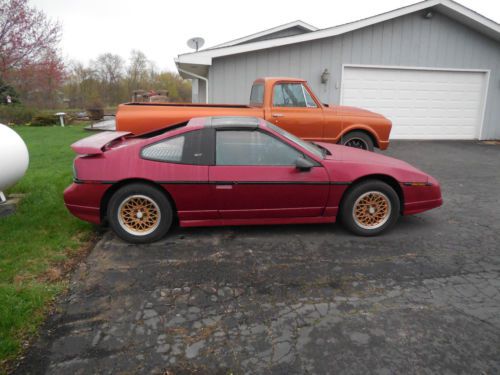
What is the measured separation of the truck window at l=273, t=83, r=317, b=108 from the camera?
7.18 m

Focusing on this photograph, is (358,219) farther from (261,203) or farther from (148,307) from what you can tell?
(148,307)

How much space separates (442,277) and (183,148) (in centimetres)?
292

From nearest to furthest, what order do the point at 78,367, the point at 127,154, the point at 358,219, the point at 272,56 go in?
the point at 78,367
the point at 127,154
the point at 358,219
the point at 272,56

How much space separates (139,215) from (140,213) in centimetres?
2

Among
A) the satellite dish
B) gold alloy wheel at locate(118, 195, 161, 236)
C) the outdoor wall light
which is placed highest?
the satellite dish

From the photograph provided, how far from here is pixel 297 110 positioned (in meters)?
7.13

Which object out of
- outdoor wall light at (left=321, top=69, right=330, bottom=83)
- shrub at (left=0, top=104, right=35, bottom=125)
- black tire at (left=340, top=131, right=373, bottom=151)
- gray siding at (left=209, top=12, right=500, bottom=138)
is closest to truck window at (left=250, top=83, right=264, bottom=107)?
black tire at (left=340, top=131, right=373, bottom=151)

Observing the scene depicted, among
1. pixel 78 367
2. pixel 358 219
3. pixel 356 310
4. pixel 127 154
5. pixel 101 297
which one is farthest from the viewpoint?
pixel 358 219

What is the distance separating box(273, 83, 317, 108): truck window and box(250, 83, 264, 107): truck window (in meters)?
0.32

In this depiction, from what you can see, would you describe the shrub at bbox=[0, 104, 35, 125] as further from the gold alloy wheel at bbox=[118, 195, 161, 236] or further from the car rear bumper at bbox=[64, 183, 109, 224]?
the gold alloy wheel at bbox=[118, 195, 161, 236]

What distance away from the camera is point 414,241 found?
13.5 feet

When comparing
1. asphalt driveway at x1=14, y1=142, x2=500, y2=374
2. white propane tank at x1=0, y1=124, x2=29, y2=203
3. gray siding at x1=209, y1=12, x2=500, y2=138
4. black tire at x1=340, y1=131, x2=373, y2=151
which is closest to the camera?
asphalt driveway at x1=14, y1=142, x2=500, y2=374

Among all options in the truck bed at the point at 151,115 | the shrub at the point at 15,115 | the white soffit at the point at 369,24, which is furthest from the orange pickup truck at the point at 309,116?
the shrub at the point at 15,115

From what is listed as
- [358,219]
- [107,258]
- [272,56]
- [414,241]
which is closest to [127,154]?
[107,258]
